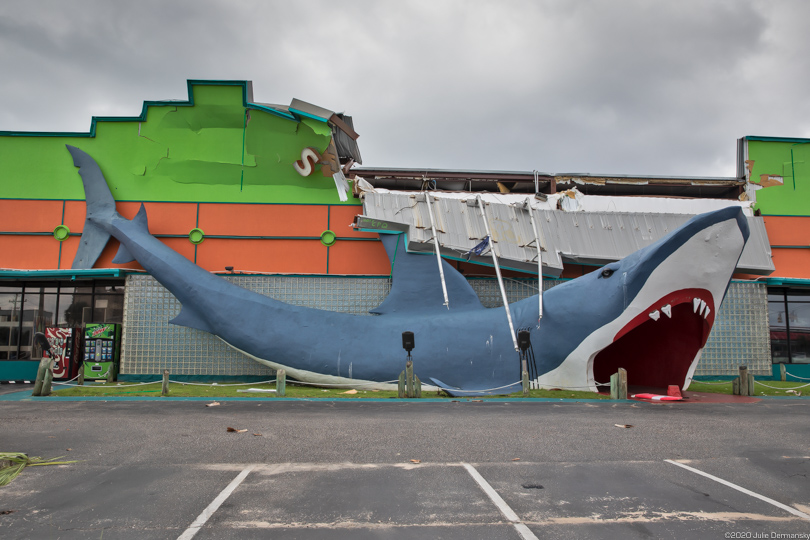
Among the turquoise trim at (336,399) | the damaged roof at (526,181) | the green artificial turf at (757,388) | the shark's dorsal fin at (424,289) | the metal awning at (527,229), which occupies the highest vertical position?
the damaged roof at (526,181)

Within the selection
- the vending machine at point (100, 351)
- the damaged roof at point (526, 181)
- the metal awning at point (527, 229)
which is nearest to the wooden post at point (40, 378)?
the vending machine at point (100, 351)

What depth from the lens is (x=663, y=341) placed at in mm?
11680

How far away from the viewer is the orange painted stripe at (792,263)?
16.1 m

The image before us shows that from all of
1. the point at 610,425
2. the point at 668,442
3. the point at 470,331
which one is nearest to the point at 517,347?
the point at 470,331

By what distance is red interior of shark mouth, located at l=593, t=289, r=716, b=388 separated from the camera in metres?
9.91

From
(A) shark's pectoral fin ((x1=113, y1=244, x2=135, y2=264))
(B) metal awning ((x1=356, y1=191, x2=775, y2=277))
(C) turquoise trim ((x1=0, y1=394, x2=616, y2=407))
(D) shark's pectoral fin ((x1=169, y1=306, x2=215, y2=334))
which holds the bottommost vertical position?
(C) turquoise trim ((x1=0, y1=394, x2=616, y2=407))

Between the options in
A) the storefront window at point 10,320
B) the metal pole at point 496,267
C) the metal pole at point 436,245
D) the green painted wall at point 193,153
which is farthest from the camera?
the green painted wall at point 193,153

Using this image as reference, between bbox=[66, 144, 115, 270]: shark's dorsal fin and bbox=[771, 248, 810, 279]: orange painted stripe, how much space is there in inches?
794

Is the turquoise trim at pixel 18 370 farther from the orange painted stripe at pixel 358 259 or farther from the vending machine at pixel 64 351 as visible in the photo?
the orange painted stripe at pixel 358 259

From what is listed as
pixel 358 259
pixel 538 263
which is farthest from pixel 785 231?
pixel 358 259

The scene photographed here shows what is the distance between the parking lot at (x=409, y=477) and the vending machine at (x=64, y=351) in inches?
284

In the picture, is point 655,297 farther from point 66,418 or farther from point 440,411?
point 66,418

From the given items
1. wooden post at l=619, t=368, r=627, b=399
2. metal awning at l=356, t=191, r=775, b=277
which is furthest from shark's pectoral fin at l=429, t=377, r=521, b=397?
metal awning at l=356, t=191, r=775, b=277

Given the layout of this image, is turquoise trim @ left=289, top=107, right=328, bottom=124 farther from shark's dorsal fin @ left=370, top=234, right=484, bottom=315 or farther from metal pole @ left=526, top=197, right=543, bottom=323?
metal pole @ left=526, top=197, right=543, bottom=323
